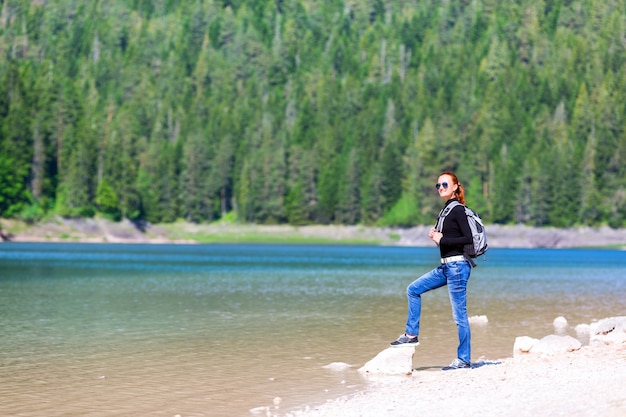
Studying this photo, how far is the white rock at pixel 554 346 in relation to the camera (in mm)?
21172

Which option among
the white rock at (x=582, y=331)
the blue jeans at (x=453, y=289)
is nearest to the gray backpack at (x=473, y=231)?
the blue jeans at (x=453, y=289)

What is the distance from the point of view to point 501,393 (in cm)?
1456

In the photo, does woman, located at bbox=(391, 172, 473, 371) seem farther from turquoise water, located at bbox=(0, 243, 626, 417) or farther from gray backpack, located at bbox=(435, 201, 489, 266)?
turquoise water, located at bbox=(0, 243, 626, 417)

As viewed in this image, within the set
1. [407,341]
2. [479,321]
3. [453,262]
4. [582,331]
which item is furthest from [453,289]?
[479,321]

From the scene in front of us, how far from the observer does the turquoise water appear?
55.6ft

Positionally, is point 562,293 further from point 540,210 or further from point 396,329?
point 540,210

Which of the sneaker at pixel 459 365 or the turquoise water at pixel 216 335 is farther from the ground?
the sneaker at pixel 459 365

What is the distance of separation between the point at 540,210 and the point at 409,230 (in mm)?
27332

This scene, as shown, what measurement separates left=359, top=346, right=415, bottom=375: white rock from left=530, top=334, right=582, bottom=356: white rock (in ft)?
13.2

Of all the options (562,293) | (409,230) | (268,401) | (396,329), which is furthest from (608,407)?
(409,230)

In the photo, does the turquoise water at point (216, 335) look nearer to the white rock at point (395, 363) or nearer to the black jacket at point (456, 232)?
the white rock at point (395, 363)

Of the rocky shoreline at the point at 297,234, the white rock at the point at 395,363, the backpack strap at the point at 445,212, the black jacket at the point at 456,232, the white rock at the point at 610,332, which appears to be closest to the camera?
the black jacket at the point at 456,232

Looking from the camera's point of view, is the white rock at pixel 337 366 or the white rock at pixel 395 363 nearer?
the white rock at pixel 395 363

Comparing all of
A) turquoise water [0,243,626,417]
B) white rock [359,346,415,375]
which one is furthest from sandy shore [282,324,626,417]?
turquoise water [0,243,626,417]
